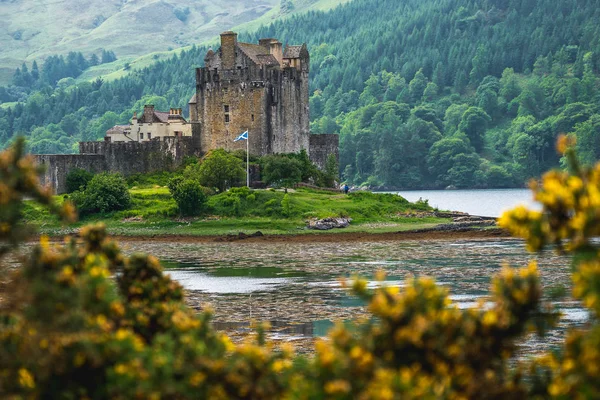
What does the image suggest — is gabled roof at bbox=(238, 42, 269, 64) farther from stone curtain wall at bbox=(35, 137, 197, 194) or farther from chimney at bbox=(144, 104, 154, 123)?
chimney at bbox=(144, 104, 154, 123)

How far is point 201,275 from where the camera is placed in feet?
172

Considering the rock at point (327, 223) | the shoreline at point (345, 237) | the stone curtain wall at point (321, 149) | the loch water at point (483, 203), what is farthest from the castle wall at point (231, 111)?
the loch water at point (483, 203)

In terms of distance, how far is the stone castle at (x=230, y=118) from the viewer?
300 ft

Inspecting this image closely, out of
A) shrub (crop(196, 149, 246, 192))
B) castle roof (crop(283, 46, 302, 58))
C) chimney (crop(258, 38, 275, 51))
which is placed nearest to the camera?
shrub (crop(196, 149, 246, 192))

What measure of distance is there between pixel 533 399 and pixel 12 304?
540cm

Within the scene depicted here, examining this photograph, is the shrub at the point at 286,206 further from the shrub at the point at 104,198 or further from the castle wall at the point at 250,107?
the castle wall at the point at 250,107

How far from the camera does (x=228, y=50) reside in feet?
302

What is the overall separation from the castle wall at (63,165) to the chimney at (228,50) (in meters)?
11.3

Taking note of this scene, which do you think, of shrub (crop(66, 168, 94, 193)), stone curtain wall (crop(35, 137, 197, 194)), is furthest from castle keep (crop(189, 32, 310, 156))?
shrub (crop(66, 168, 94, 193))

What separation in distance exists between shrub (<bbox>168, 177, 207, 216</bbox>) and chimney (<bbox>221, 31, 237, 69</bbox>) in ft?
51.5

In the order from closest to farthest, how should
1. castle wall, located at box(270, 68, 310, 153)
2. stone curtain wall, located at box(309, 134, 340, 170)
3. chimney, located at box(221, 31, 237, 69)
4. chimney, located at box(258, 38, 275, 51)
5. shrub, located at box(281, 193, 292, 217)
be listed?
shrub, located at box(281, 193, 292, 217)
chimney, located at box(221, 31, 237, 69)
castle wall, located at box(270, 68, 310, 153)
chimney, located at box(258, 38, 275, 51)
stone curtain wall, located at box(309, 134, 340, 170)

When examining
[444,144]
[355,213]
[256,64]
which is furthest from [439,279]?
[444,144]

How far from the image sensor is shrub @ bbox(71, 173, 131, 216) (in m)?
80.6

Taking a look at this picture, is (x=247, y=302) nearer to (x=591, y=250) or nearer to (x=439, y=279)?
(x=439, y=279)
